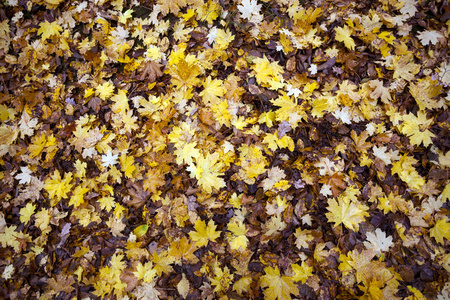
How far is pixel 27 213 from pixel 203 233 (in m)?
1.76

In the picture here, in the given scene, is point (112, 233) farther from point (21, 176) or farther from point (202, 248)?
point (21, 176)

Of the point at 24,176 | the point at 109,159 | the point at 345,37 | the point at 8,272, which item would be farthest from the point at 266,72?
the point at 8,272

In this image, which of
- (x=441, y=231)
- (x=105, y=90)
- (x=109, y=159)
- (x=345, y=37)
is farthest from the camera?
(x=105, y=90)

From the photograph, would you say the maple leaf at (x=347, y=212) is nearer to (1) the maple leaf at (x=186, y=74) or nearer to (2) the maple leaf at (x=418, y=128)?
(2) the maple leaf at (x=418, y=128)

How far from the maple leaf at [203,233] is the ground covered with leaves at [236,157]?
0.06 feet

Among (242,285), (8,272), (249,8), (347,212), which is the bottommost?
(8,272)

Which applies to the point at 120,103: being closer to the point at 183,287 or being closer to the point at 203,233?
the point at 203,233

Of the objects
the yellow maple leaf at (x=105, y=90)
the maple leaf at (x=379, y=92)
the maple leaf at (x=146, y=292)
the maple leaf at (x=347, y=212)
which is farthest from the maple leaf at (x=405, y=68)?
the maple leaf at (x=146, y=292)

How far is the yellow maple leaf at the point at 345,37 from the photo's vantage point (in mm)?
2203

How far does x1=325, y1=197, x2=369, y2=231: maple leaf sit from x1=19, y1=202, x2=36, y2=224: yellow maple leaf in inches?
107

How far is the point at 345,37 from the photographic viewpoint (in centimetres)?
221

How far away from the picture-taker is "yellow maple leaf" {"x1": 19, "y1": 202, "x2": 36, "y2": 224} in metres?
2.39

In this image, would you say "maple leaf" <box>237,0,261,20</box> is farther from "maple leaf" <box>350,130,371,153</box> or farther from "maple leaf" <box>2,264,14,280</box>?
"maple leaf" <box>2,264,14,280</box>

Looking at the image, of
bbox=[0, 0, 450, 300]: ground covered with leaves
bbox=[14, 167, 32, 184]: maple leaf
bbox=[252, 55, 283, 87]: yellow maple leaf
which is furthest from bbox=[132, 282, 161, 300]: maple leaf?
bbox=[252, 55, 283, 87]: yellow maple leaf
